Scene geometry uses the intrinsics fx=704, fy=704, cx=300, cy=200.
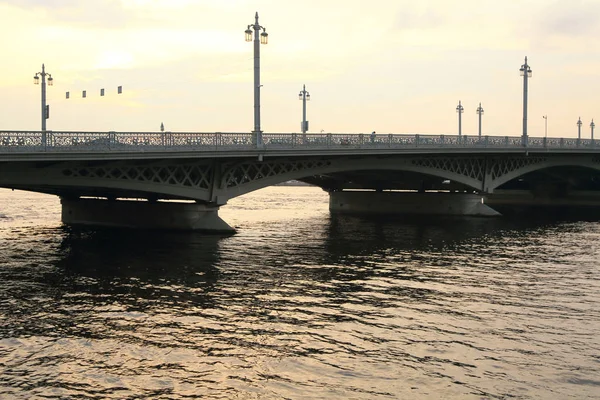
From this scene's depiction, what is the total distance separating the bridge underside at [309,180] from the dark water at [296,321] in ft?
13.9

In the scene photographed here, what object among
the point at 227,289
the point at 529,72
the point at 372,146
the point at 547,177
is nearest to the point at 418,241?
the point at 372,146

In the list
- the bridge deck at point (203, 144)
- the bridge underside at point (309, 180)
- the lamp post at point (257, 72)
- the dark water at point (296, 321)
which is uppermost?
the lamp post at point (257, 72)

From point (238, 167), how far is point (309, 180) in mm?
26269

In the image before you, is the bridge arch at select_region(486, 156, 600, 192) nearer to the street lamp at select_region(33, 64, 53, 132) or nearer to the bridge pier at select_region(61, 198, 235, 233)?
the bridge pier at select_region(61, 198, 235, 233)

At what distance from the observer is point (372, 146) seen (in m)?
53.5

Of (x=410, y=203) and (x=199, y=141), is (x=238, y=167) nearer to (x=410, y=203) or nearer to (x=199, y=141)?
(x=199, y=141)

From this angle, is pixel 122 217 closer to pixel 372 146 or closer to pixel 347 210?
pixel 372 146

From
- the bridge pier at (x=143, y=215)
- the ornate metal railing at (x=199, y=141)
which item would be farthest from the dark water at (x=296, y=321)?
the bridge pier at (x=143, y=215)

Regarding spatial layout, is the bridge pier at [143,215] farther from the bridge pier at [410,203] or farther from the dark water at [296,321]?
the bridge pier at [410,203]

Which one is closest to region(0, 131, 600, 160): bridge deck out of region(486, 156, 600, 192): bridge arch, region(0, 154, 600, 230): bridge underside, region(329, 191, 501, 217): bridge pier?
region(0, 154, 600, 230): bridge underside

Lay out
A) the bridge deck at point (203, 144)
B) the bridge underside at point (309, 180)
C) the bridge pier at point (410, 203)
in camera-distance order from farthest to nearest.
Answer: the bridge pier at point (410, 203) → the bridge underside at point (309, 180) → the bridge deck at point (203, 144)

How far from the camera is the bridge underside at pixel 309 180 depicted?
3897 cm

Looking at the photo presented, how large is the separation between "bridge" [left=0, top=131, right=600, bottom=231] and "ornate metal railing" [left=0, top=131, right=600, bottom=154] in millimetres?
66

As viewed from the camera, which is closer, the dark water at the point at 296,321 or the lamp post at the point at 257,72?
the dark water at the point at 296,321
